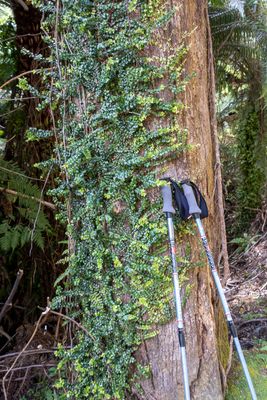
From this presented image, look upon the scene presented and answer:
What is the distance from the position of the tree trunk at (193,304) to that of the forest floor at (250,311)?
0.87 feet

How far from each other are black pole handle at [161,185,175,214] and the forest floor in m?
1.14

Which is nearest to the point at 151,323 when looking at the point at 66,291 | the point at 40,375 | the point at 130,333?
the point at 130,333

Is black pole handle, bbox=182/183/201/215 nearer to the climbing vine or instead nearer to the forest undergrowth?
the climbing vine

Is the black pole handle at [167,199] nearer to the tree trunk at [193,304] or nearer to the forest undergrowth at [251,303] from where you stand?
the tree trunk at [193,304]

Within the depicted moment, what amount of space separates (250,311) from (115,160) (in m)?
2.14

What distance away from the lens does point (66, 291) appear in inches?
89.5

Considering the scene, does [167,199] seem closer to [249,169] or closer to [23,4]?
[23,4]

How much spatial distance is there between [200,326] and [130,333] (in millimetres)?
365

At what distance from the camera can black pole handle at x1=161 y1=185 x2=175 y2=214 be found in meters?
2.01

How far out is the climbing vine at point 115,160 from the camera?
6.76 feet

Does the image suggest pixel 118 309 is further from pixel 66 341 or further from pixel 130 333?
pixel 66 341

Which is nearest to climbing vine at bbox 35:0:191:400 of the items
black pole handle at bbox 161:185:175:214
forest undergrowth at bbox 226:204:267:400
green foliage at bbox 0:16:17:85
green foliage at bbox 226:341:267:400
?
black pole handle at bbox 161:185:175:214

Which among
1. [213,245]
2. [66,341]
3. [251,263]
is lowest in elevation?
[66,341]

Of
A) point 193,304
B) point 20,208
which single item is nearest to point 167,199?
point 193,304
